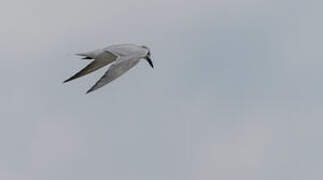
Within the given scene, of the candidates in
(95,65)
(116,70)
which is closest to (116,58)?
(95,65)

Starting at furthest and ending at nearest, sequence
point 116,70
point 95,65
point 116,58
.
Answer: point 95,65, point 116,58, point 116,70

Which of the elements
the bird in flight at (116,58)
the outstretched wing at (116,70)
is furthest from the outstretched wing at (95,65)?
the outstretched wing at (116,70)

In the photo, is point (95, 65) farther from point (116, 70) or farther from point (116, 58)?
point (116, 70)

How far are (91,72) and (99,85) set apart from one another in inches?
302

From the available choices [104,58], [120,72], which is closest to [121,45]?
[104,58]

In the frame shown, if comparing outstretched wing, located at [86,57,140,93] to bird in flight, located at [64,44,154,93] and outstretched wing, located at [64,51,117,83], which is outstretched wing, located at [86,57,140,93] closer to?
bird in flight, located at [64,44,154,93]

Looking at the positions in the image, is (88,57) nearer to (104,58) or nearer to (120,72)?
(104,58)

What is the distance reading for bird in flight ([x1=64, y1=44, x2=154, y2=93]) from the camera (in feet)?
127

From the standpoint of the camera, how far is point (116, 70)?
1495 inches

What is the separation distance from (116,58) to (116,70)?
10.9ft

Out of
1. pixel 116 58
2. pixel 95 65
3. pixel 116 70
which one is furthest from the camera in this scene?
pixel 95 65

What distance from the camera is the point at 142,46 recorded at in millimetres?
44594

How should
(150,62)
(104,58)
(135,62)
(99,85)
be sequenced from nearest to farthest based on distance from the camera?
(99,85), (135,62), (104,58), (150,62)

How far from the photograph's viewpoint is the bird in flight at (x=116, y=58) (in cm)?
3859
